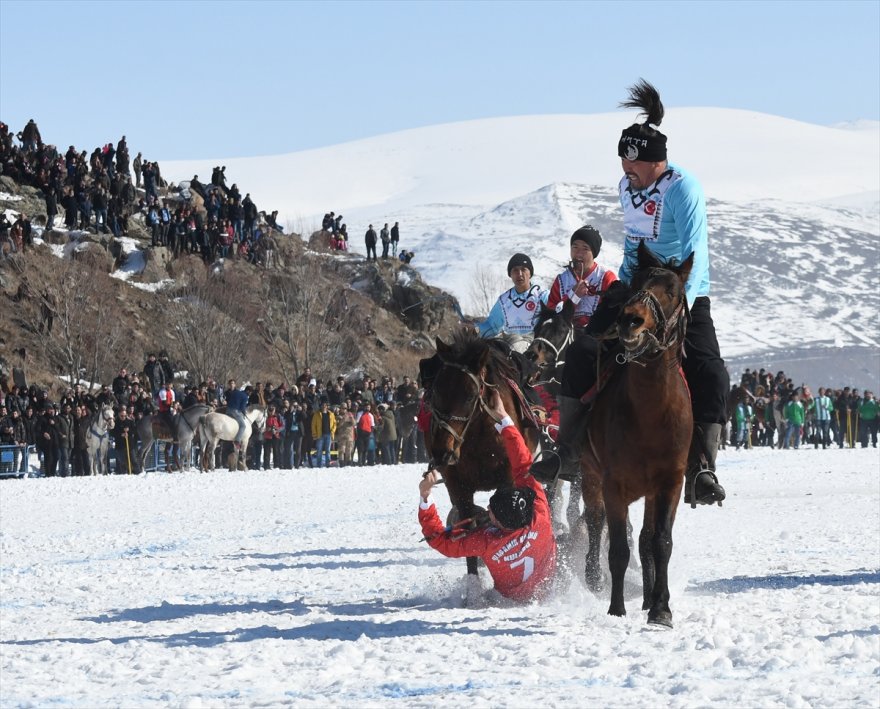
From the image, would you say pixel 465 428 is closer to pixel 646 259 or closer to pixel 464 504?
pixel 464 504

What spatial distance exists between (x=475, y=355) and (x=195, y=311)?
4368cm

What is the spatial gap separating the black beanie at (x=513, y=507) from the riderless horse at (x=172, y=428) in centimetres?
2202

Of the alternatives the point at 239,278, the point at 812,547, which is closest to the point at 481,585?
the point at 812,547

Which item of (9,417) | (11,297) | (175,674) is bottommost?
(175,674)

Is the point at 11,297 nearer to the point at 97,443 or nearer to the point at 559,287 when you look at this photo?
the point at 97,443

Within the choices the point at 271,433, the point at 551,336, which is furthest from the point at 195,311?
the point at 551,336

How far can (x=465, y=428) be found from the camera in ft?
31.0

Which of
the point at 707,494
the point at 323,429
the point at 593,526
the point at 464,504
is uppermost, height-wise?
the point at 323,429

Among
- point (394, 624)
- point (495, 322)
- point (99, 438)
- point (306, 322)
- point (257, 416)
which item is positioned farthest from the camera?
point (306, 322)

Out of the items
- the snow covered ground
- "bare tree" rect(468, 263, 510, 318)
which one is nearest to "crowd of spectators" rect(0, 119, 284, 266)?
the snow covered ground

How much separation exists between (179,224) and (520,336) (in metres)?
44.2

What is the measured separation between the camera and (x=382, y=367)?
62.1m

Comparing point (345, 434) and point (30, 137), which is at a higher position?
point (30, 137)

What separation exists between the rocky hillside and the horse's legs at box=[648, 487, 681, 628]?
130ft
